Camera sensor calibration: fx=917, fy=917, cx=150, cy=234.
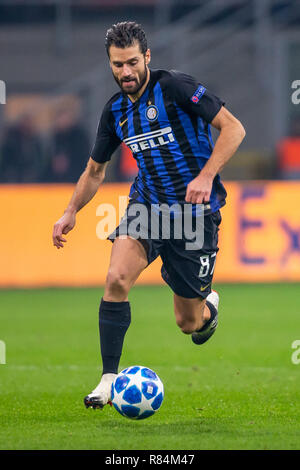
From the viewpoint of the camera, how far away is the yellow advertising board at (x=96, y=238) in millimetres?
13102

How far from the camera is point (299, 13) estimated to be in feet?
57.3

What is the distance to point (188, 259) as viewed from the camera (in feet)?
18.7

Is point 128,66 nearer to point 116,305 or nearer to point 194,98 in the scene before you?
point 194,98

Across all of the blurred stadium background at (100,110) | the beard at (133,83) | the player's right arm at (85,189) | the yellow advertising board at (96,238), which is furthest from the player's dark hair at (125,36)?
the blurred stadium background at (100,110)

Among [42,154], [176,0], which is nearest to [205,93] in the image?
[42,154]

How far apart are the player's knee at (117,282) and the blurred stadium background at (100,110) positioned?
26.0 feet

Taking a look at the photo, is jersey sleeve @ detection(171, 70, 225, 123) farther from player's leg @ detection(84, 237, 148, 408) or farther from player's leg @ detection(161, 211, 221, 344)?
player's leg @ detection(84, 237, 148, 408)

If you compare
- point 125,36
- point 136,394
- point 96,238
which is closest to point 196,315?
point 136,394

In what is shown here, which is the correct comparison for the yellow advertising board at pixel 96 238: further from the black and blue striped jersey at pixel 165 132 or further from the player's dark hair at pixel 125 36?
the player's dark hair at pixel 125 36

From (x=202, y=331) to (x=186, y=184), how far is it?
132 centimetres

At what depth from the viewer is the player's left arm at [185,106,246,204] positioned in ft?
16.3

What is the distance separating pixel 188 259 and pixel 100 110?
10330mm

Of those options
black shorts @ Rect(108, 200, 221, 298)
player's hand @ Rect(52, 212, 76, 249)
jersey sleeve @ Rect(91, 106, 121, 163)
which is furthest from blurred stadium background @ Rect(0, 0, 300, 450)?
jersey sleeve @ Rect(91, 106, 121, 163)
